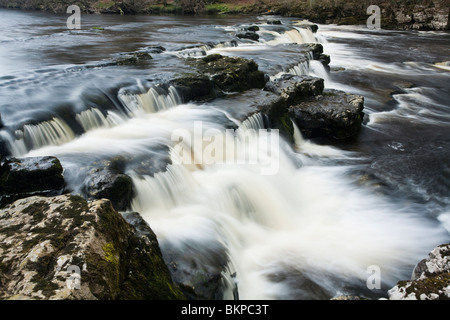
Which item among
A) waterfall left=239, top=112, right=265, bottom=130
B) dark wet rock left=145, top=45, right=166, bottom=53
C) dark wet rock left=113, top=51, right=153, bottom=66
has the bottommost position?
waterfall left=239, top=112, right=265, bottom=130

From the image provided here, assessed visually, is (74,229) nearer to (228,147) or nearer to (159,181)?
(159,181)

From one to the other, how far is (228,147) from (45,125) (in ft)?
11.8

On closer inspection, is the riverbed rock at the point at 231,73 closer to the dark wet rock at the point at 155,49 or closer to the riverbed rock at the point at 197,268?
the dark wet rock at the point at 155,49

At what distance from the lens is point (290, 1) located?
36750 mm

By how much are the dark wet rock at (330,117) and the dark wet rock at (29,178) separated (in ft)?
20.8

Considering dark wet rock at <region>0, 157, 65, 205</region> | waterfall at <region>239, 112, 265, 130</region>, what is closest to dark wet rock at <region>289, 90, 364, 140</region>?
waterfall at <region>239, 112, 265, 130</region>

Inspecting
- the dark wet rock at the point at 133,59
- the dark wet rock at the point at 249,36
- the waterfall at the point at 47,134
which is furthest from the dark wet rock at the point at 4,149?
the dark wet rock at the point at 249,36

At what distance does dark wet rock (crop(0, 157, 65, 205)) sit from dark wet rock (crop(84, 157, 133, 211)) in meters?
0.46

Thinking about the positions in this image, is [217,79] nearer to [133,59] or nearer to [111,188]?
[133,59]

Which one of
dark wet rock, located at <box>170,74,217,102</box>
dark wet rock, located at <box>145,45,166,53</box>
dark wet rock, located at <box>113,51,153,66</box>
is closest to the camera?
dark wet rock, located at <box>170,74,217,102</box>

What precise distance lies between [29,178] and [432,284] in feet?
16.0

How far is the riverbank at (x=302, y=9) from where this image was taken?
27891 mm

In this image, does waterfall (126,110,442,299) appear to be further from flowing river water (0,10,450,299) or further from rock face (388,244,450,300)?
rock face (388,244,450,300)

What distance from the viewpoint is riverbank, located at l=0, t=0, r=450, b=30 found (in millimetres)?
27891
